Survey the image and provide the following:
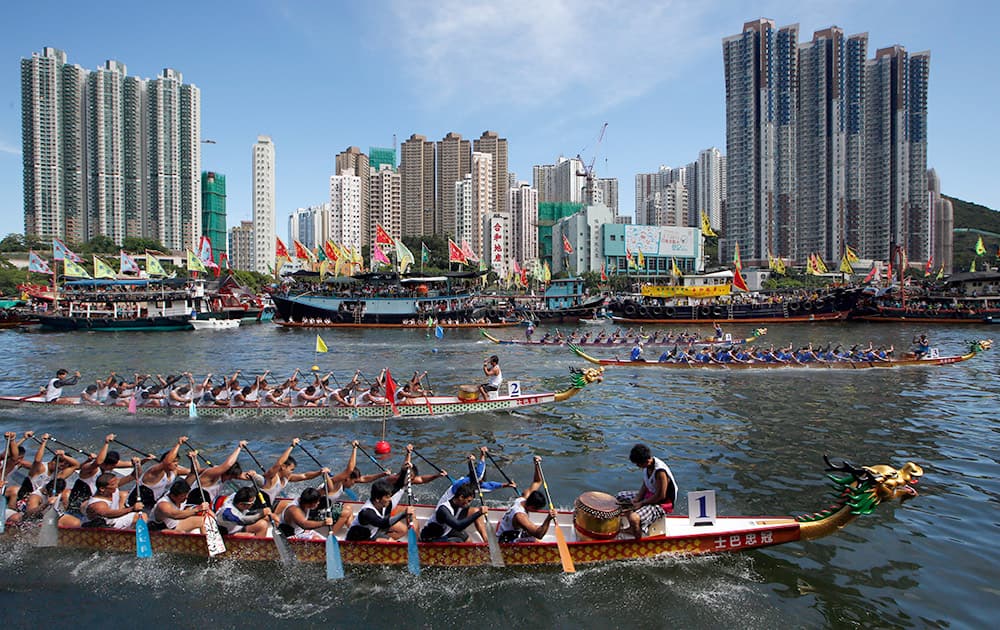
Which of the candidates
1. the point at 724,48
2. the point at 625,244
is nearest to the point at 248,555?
the point at 625,244

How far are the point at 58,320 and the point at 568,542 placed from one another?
2313 inches

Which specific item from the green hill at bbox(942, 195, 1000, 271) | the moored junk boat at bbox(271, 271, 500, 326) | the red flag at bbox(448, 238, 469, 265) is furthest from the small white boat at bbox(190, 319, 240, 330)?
the green hill at bbox(942, 195, 1000, 271)

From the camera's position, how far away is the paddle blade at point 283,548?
812cm

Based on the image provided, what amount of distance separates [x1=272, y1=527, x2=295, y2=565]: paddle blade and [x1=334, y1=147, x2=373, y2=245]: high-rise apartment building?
14608 centimetres

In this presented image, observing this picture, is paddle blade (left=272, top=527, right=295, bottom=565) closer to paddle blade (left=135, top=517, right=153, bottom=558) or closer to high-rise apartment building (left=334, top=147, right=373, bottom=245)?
paddle blade (left=135, top=517, right=153, bottom=558)

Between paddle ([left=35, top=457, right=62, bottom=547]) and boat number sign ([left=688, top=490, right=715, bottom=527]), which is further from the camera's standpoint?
paddle ([left=35, top=457, right=62, bottom=547])

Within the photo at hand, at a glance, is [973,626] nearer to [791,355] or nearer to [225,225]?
[791,355]

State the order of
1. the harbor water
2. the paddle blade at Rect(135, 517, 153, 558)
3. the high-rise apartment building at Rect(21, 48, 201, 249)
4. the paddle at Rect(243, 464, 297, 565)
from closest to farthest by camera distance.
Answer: the harbor water < the paddle at Rect(243, 464, 297, 565) < the paddle blade at Rect(135, 517, 153, 558) < the high-rise apartment building at Rect(21, 48, 201, 249)

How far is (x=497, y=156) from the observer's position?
16775 cm

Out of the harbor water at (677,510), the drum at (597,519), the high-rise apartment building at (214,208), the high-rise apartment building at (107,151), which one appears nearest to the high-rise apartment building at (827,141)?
the harbor water at (677,510)

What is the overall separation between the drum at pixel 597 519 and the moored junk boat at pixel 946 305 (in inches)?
2252

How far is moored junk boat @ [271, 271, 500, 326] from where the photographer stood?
56.5 m

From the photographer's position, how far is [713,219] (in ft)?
596

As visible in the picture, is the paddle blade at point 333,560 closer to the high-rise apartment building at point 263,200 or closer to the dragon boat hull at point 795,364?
the dragon boat hull at point 795,364
